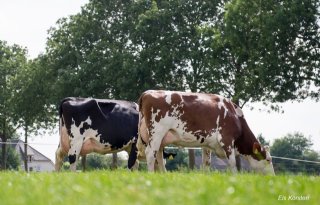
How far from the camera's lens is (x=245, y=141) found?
663 inches

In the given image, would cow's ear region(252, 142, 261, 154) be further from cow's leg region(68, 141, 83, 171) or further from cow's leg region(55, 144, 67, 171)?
cow's leg region(55, 144, 67, 171)

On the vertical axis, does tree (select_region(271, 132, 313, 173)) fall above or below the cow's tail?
below

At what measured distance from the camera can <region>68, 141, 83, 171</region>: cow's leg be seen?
679 inches

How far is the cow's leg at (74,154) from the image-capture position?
1725cm

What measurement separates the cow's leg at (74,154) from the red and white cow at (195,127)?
186 centimetres

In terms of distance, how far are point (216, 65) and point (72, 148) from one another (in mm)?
25365

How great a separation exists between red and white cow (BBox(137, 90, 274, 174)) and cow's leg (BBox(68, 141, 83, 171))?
1.86 m

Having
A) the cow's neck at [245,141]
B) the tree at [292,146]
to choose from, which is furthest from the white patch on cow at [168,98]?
the tree at [292,146]

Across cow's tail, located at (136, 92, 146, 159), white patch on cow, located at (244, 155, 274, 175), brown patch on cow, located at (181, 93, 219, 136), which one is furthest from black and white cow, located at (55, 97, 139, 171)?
white patch on cow, located at (244, 155, 274, 175)

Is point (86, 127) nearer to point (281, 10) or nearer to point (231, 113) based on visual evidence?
point (231, 113)

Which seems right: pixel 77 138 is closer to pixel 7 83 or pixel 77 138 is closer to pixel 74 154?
pixel 74 154

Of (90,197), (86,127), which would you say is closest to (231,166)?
(86,127)

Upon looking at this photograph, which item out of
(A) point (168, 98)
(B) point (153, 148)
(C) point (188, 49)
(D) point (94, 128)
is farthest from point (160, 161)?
(C) point (188, 49)

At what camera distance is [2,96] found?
5659 centimetres
